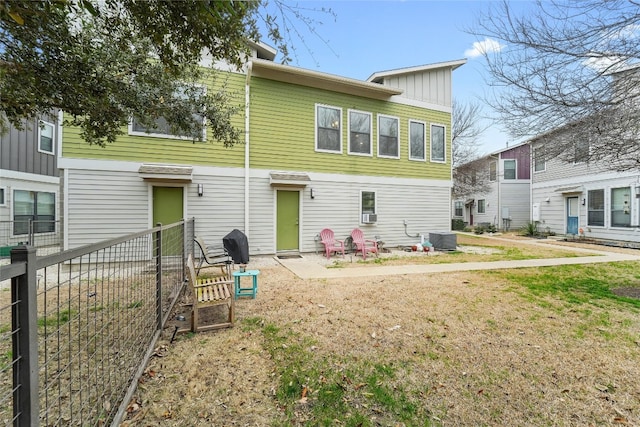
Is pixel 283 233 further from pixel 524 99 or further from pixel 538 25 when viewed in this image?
pixel 538 25

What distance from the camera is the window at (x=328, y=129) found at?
10.5 metres

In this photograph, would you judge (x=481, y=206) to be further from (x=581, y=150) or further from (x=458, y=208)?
(x=581, y=150)

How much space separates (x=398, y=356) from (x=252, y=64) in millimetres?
Result: 8925

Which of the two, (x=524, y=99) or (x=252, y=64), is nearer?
(x=524, y=99)

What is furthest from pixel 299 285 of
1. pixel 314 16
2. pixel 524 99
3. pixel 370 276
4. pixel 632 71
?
pixel 632 71

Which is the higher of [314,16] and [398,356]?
[314,16]

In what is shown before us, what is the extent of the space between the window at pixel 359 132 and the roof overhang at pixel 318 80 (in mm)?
783

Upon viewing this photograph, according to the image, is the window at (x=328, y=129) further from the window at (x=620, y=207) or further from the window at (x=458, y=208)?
the window at (x=458, y=208)

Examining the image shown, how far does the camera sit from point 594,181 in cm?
1420

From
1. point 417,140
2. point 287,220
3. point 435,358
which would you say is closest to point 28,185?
point 287,220

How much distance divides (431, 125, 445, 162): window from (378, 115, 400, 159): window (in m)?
1.79

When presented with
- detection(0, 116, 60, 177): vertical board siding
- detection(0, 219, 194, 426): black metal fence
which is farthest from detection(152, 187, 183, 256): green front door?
detection(0, 116, 60, 177): vertical board siding

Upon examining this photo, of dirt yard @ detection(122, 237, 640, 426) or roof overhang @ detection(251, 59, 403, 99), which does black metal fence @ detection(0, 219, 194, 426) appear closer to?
dirt yard @ detection(122, 237, 640, 426)

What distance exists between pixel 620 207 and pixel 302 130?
14667mm
